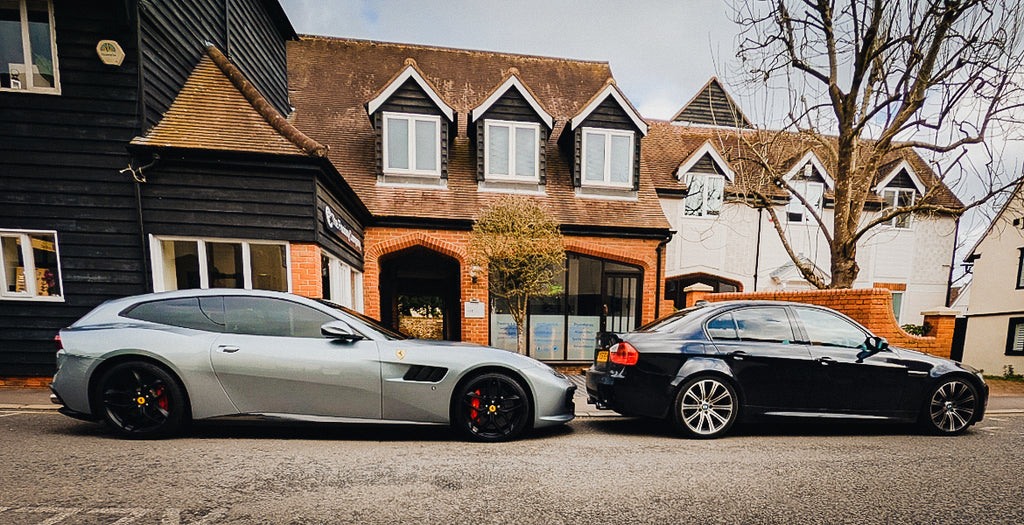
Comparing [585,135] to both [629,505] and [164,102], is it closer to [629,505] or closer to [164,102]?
[164,102]

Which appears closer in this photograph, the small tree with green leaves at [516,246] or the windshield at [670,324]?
the windshield at [670,324]

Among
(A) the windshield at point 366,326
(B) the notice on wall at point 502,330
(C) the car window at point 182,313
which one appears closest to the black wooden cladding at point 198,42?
(C) the car window at point 182,313

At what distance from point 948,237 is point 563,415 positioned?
55.7 feet

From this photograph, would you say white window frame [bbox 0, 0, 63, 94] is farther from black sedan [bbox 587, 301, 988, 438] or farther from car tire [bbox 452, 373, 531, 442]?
black sedan [bbox 587, 301, 988, 438]

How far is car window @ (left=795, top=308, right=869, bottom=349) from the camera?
4.23 m

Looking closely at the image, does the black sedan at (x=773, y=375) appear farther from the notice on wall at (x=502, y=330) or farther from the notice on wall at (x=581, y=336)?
the notice on wall at (x=581, y=336)

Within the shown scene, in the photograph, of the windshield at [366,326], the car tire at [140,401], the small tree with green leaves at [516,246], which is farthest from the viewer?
the small tree with green leaves at [516,246]

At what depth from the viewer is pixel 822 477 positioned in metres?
2.93

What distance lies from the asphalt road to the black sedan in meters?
0.26

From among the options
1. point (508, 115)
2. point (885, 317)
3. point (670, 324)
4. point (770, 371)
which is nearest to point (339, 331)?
point (670, 324)

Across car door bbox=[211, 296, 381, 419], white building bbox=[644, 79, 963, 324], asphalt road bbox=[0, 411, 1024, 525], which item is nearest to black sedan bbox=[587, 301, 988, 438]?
asphalt road bbox=[0, 411, 1024, 525]

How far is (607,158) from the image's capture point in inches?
393

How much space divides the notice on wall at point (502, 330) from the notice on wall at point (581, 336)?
4.80 ft

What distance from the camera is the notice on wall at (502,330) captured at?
376 inches
